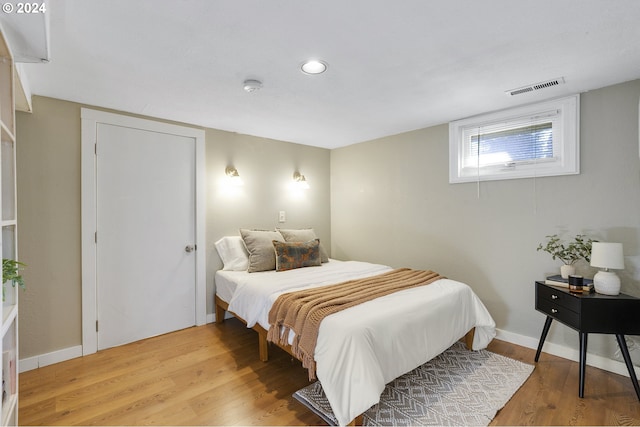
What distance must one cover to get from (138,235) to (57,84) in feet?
4.57

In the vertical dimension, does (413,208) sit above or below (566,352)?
above

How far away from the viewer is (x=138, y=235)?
3.00 metres

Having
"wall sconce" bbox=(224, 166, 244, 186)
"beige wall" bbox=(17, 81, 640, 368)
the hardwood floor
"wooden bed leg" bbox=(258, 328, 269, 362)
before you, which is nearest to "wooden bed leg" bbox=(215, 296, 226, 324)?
"beige wall" bbox=(17, 81, 640, 368)

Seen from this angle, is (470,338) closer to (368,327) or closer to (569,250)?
(569,250)

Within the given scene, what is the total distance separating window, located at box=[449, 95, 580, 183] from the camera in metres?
2.56

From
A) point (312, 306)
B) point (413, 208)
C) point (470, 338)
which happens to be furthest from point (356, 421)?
point (413, 208)

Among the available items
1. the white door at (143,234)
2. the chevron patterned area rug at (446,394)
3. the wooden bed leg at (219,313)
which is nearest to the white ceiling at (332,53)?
the white door at (143,234)

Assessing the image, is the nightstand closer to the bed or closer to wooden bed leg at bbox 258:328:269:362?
the bed

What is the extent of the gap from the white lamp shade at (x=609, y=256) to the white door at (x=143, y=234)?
11.6ft

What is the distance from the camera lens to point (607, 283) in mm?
2160

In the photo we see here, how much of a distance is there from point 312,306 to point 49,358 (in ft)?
7.58

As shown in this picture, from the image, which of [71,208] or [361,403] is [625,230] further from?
[71,208]

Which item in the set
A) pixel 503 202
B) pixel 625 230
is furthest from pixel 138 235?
pixel 625 230

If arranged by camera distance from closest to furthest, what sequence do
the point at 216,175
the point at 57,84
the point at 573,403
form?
the point at 573,403, the point at 57,84, the point at 216,175
